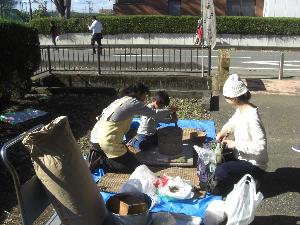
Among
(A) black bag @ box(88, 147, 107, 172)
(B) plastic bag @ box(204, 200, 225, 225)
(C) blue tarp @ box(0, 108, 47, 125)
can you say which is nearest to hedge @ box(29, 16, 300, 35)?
(C) blue tarp @ box(0, 108, 47, 125)

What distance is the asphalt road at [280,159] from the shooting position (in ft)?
15.0

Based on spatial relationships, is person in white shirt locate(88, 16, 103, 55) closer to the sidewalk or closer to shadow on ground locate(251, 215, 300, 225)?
the sidewalk

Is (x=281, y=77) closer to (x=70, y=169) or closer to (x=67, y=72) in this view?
(x=67, y=72)

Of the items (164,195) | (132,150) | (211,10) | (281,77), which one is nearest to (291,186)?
(164,195)

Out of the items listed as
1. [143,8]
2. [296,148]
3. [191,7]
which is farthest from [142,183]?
[191,7]

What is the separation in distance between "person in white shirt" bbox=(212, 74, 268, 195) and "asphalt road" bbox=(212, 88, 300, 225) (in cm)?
46

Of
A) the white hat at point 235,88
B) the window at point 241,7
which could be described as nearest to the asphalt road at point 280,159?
the white hat at point 235,88

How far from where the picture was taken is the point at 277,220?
4445 mm

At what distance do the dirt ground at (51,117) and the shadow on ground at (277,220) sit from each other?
238 cm

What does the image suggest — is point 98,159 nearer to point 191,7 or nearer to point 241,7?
point 191,7

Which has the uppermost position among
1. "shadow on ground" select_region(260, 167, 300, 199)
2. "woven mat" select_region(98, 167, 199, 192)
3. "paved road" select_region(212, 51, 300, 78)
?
"paved road" select_region(212, 51, 300, 78)

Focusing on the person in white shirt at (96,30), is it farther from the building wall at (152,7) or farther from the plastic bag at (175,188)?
the plastic bag at (175,188)

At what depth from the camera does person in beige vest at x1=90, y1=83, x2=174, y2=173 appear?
5.03 meters

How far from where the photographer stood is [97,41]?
2123cm
